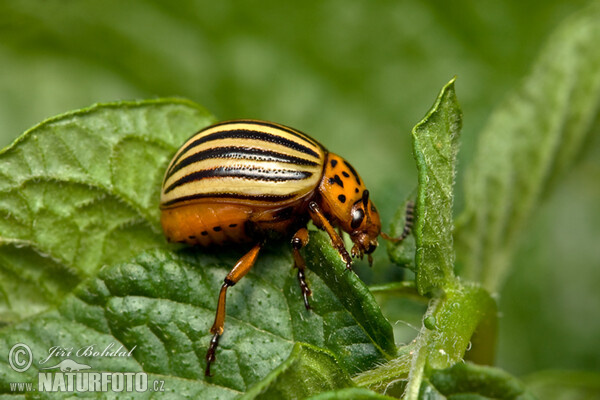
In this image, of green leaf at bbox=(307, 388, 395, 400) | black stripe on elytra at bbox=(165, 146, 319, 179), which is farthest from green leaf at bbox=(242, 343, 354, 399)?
black stripe on elytra at bbox=(165, 146, 319, 179)

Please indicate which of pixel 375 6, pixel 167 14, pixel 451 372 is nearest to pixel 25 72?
pixel 167 14

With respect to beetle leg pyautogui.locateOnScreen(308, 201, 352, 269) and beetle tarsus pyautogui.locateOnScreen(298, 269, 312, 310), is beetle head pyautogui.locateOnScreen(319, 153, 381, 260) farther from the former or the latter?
beetle tarsus pyautogui.locateOnScreen(298, 269, 312, 310)

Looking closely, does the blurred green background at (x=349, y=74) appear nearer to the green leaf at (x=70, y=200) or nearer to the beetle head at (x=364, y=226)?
the beetle head at (x=364, y=226)

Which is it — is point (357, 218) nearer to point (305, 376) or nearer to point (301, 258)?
point (301, 258)

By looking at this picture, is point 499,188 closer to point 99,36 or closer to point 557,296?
→ point 557,296

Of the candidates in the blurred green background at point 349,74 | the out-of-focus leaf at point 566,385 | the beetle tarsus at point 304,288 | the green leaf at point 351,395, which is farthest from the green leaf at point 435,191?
the blurred green background at point 349,74

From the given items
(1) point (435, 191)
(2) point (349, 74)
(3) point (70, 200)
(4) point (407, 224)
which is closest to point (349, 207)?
(4) point (407, 224)
